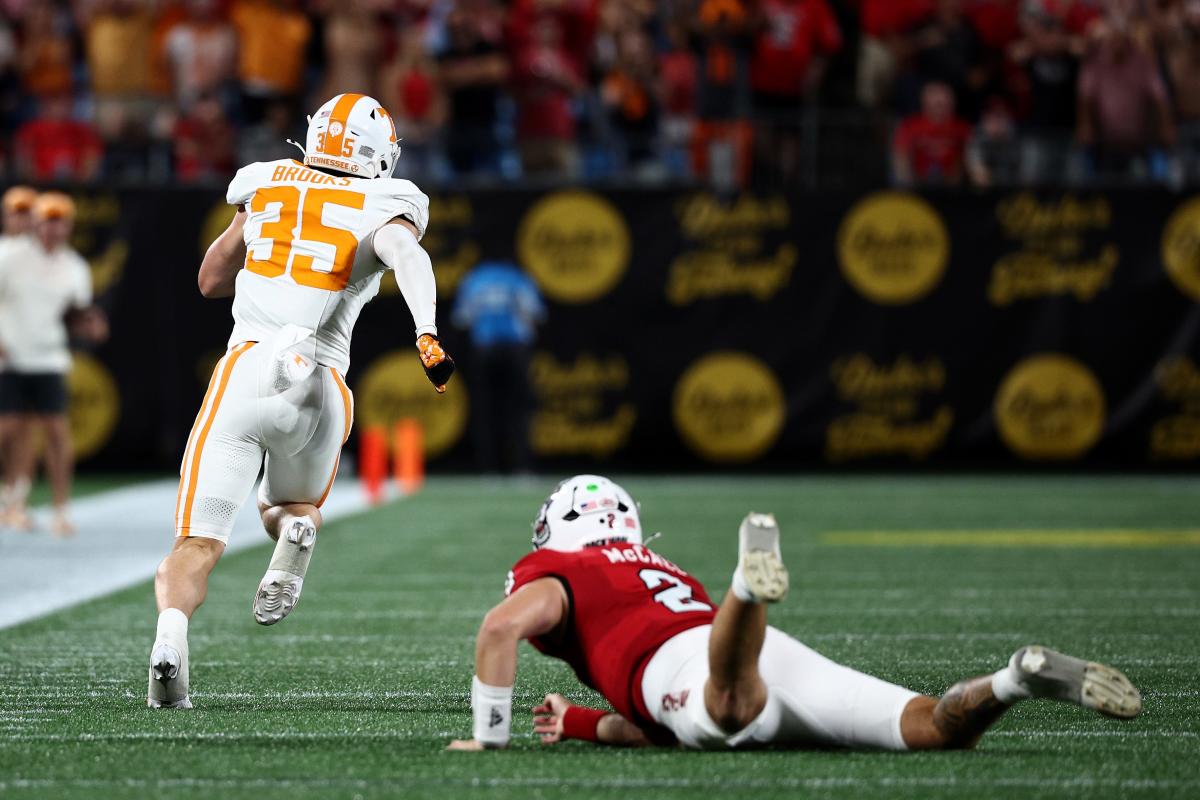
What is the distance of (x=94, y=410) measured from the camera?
15188mm

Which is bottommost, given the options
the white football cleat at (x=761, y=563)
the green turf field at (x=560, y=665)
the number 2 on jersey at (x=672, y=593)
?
the green turf field at (x=560, y=665)

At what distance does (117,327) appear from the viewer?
15.2m

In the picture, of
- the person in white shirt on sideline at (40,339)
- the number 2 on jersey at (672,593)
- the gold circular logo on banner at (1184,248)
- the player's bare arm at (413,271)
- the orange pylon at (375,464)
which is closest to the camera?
the number 2 on jersey at (672,593)

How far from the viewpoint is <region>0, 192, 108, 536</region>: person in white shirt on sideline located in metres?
10.6

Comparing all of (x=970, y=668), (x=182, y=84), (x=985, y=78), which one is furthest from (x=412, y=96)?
(x=970, y=668)

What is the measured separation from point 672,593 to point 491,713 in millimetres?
570

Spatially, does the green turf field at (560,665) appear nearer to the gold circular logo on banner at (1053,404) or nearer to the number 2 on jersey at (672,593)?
the number 2 on jersey at (672,593)

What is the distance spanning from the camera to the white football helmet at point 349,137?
5.46 m

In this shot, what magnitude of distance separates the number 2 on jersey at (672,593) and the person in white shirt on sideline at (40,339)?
6870 mm

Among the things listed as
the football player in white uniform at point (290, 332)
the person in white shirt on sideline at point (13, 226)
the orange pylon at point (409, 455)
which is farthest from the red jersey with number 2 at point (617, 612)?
the orange pylon at point (409, 455)

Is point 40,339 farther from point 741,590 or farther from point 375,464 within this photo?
point 741,590

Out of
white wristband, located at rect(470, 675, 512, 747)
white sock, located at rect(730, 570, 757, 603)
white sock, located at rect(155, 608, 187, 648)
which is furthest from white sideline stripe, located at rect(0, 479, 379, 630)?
white sock, located at rect(730, 570, 757, 603)

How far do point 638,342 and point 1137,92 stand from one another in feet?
15.0

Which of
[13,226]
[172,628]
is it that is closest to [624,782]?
[172,628]
